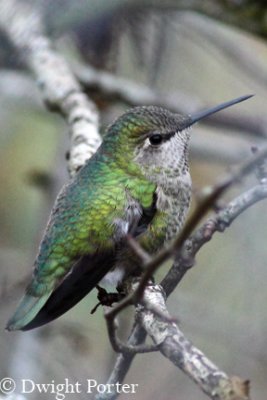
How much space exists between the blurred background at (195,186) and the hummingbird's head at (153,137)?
1.76 feet

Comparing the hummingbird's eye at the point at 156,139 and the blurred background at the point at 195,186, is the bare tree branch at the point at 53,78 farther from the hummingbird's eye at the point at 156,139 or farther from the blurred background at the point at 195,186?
the hummingbird's eye at the point at 156,139

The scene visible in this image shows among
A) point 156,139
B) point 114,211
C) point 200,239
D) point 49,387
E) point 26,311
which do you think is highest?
point 156,139

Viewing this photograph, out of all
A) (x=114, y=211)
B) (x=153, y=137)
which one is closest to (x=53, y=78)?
(x=153, y=137)

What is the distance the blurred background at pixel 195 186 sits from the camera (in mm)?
5242

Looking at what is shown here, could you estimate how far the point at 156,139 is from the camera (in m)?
4.16

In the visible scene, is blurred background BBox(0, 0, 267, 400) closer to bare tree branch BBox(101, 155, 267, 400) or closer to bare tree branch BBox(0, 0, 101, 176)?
bare tree branch BBox(0, 0, 101, 176)

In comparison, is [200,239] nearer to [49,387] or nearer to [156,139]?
[156,139]

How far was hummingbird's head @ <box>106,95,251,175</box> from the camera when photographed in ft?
13.5

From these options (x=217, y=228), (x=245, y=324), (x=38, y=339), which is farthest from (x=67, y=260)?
(x=245, y=324)

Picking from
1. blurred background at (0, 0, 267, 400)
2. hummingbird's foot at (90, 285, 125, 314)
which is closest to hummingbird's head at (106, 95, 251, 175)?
blurred background at (0, 0, 267, 400)

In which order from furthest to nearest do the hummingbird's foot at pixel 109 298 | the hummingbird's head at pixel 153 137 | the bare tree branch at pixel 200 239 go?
the hummingbird's head at pixel 153 137 → the hummingbird's foot at pixel 109 298 → the bare tree branch at pixel 200 239

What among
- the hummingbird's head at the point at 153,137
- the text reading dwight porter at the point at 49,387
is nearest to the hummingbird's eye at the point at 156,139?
the hummingbird's head at the point at 153,137

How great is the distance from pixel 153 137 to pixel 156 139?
21 millimetres

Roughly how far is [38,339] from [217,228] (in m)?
2.59
